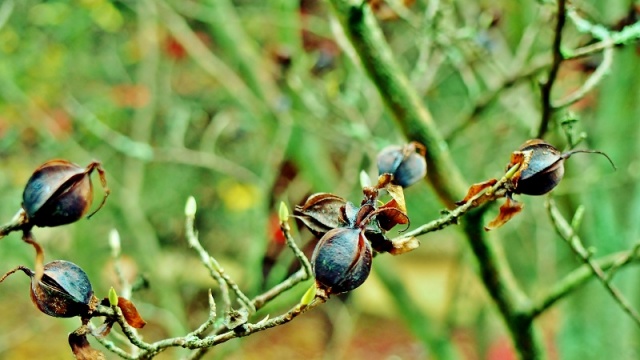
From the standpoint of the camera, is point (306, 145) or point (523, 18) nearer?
point (523, 18)

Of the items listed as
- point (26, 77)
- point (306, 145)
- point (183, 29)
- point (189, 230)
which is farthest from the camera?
point (26, 77)

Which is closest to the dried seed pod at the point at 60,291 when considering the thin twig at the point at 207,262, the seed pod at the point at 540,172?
the thin twig at the point at 207,262

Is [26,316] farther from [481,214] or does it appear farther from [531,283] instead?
[481,214]

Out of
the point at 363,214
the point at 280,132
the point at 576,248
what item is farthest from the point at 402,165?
the point at 280,132

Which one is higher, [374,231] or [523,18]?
[523,18]

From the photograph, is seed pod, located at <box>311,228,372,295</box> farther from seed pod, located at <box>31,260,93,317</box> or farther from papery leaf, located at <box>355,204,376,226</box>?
seed pod, located at <box>31,260,93,317</box>

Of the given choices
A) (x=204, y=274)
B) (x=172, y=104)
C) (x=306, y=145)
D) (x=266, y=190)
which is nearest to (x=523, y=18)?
(x=306, y=145)
